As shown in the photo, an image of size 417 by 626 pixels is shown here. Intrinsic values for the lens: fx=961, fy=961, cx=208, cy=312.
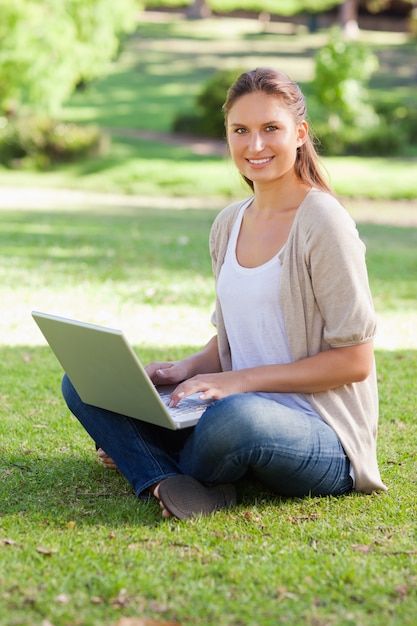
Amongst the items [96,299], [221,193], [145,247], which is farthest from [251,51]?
[96,299]

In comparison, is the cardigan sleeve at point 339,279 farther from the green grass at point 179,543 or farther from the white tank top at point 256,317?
the green grass at point 179,543

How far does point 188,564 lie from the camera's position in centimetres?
294

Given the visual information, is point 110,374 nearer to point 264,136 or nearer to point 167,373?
point 167,373

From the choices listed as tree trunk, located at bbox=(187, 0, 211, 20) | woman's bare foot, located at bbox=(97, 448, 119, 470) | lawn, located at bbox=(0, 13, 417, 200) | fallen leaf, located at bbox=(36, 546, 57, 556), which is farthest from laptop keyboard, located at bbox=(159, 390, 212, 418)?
tree trunk, located at bbox=(187, 0, 211, 20)

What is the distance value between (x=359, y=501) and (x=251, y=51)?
39.3 metres

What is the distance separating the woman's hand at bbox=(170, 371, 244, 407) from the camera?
330cm

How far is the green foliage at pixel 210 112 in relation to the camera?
83.1 ft

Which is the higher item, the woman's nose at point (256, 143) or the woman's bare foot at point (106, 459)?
the woman's nose at point (256, 143)

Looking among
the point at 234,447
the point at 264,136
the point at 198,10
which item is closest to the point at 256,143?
the point at 264,136

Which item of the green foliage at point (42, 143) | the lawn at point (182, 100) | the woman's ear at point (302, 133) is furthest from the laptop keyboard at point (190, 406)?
the green foliage at point (42, 143)

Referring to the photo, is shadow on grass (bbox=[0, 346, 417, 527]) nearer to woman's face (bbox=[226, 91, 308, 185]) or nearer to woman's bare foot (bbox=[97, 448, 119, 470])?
woman's bare foot (bbox=[97, 448, 119, 470])

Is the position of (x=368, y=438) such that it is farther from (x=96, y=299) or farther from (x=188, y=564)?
(x=96, y=299)

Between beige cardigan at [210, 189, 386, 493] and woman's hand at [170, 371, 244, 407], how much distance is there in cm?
24

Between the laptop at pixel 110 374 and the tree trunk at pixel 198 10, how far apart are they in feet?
166
